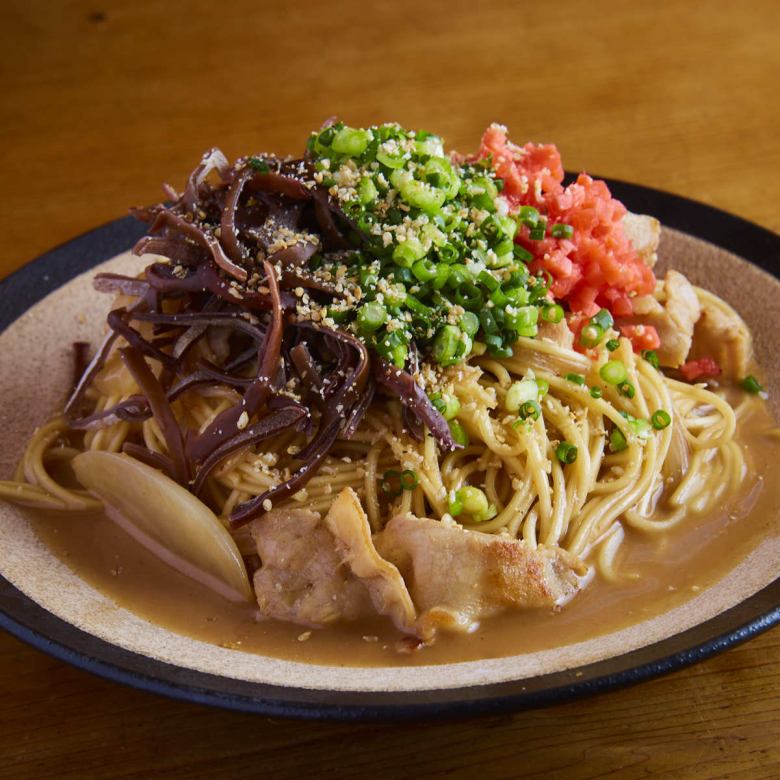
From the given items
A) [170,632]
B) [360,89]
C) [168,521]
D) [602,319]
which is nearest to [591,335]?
[602,319]

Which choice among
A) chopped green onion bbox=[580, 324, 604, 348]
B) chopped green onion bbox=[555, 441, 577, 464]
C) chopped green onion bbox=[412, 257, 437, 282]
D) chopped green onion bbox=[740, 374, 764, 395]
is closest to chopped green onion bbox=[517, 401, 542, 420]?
chopped green onion bbox=[555, 441, 577, 464]

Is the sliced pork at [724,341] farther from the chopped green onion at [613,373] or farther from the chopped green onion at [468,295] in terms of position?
the chopped green onion at [468,295]

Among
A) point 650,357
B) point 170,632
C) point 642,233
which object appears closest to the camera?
point 170,632

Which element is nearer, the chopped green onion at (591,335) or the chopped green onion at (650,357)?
the chopped green onion at (591,335)

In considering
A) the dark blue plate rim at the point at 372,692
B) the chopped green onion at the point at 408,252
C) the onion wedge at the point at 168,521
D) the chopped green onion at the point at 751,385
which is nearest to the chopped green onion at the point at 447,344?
the chopped green onion at the point at 408,252

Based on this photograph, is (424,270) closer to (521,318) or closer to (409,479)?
(521,318)

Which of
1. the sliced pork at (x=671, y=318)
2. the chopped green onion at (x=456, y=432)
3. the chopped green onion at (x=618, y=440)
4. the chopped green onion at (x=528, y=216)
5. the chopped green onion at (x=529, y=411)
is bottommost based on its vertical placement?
the chopped green onion at (x=618, y=440)

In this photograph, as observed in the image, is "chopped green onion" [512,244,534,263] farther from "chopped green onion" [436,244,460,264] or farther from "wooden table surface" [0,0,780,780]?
"wooden table surface" [0,0,780,780]
